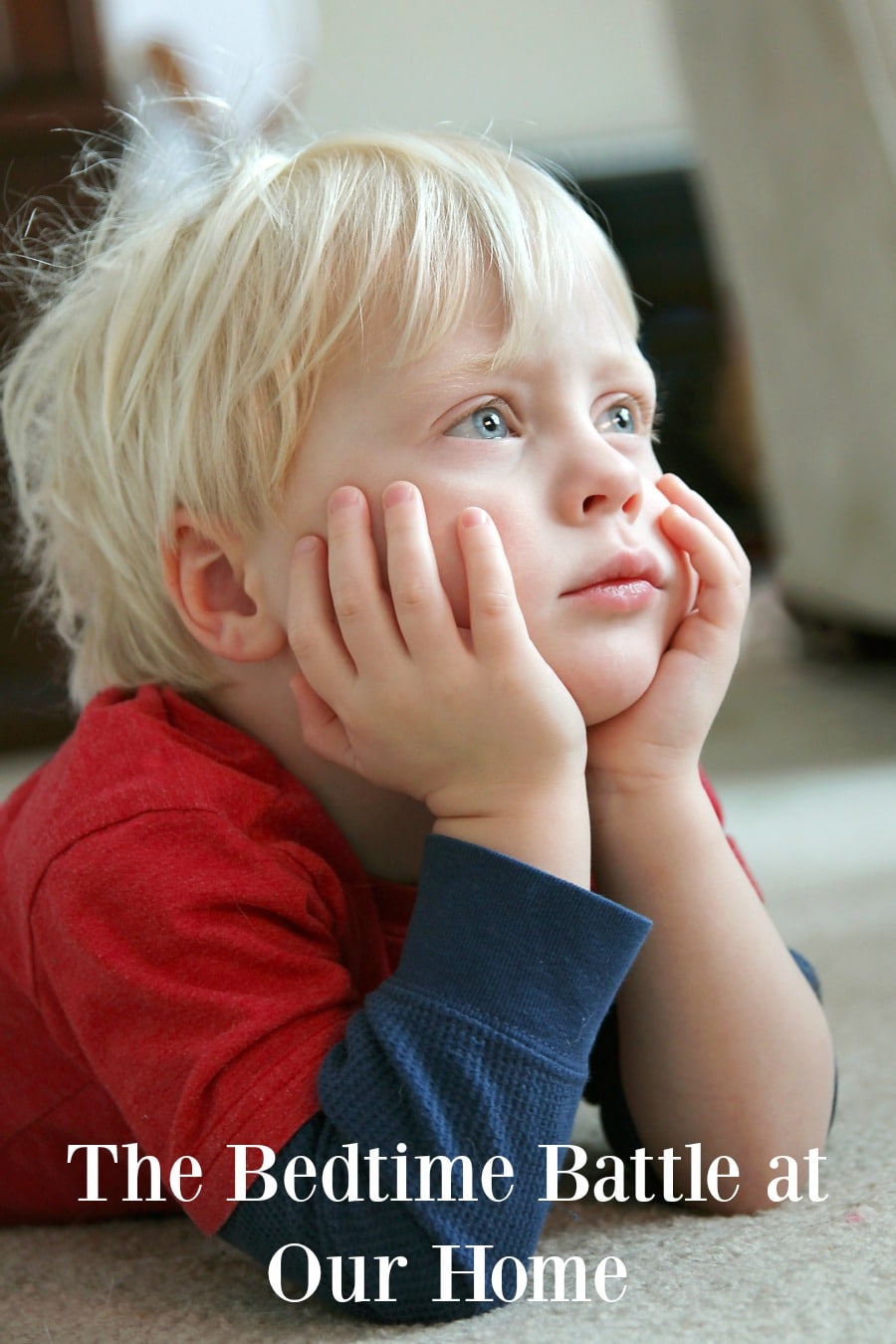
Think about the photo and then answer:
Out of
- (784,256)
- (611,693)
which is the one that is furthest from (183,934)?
(784,256)

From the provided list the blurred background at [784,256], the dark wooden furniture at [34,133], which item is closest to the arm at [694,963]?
the blurred background at [784,256]

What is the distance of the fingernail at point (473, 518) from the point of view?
609 millimetres

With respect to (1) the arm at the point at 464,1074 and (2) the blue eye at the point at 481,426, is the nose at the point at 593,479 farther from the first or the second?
(1) the arm at the point at 464,1074

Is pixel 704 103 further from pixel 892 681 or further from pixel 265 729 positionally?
pixel 265 729

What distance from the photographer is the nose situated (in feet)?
2.08

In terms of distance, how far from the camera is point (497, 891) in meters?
0.58

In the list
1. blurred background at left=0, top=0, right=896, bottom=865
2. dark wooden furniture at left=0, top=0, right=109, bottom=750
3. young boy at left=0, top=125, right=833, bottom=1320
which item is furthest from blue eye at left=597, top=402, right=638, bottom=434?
dark wooden furniture at left=0, top=0, right=109, bottom=750

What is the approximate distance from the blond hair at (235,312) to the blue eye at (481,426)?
3 centimetres

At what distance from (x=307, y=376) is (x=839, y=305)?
127 cm

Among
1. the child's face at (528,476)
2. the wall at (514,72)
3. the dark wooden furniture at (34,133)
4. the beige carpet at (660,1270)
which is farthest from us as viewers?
the wall at (514,72)

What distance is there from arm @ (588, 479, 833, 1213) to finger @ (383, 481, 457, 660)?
4.2 inches

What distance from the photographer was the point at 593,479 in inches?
25.0

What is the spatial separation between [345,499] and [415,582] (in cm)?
5

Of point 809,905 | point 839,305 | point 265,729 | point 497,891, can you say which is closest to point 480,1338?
point 497,891
